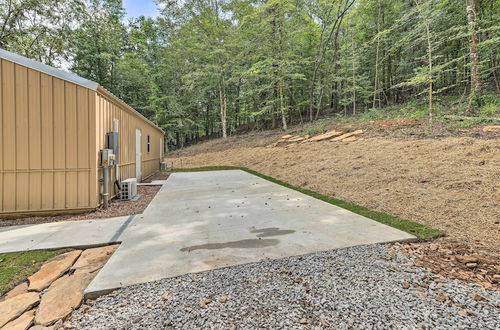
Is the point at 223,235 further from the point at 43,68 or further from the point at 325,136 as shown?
the point at 325,136

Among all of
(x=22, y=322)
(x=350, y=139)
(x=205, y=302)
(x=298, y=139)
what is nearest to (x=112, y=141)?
(x=22, y=322)

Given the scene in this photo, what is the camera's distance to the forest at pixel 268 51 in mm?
11648

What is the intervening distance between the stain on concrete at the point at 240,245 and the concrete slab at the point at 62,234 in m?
1.20

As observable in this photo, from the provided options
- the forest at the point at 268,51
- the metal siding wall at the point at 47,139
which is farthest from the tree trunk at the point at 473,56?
the metal siding wall at the point at 47,139

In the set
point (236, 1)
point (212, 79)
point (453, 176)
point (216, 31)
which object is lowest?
point (453, 176)

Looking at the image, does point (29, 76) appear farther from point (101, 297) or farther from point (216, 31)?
point (216, 31)

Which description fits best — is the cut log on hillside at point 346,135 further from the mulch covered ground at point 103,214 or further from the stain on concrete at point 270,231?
the mulch covered ground at point 103,214

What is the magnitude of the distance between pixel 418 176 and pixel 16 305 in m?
6.56

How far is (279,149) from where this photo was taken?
1179 centimetres

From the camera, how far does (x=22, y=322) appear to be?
1.72 metres

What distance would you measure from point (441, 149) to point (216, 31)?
16.8 metres

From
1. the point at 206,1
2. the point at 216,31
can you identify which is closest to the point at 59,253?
the point at 216,31

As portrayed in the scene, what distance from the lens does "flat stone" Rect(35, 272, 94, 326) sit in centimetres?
179

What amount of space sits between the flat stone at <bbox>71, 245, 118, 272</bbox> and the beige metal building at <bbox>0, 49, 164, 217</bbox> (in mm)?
2127
